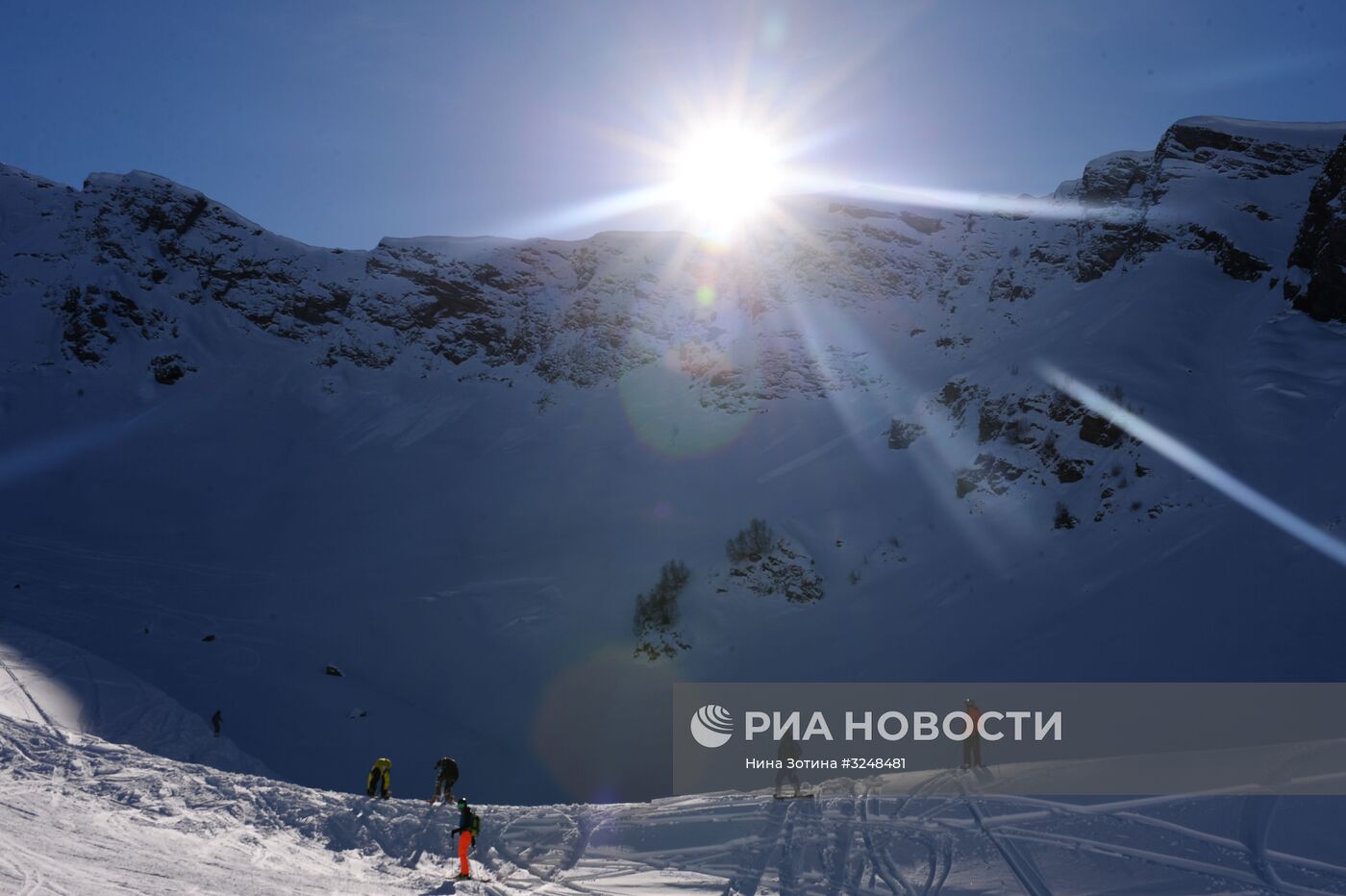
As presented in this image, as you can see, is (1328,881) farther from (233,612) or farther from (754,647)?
(233,612)

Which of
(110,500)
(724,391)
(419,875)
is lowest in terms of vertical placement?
(419,875)

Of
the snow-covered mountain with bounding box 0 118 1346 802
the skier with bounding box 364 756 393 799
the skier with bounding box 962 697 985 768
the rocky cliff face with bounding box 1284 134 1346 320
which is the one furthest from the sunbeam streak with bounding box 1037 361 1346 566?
the skier with bounding box 364 756 393 799

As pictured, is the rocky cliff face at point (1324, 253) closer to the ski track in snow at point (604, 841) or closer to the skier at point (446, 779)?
the ski track in snow at point (604, 841)

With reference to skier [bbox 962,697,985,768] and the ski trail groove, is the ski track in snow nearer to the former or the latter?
the ski trail groove

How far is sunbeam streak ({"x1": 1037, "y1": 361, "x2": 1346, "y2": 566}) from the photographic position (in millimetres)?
28247

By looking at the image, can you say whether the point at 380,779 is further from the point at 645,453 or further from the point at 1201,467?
the point at 645,453

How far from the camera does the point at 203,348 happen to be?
201 ft

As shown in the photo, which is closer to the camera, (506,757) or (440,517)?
(506,757)

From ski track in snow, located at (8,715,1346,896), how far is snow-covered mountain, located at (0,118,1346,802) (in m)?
12.1

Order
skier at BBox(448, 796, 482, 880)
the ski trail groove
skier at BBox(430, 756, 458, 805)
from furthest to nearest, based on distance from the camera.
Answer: skier at BBox(430, 756, 458, 805) < skier at BBox(448, 796, 482, 880) < the ski trail groove

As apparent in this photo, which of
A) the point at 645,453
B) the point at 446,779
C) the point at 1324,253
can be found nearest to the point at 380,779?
the point at 446,779

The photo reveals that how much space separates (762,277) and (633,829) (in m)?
59.1

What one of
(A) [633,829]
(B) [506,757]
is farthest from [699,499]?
(A) [633,829]

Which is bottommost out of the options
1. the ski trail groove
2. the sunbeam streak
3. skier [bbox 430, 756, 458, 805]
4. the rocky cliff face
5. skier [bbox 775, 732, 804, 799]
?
the ski trail groove
